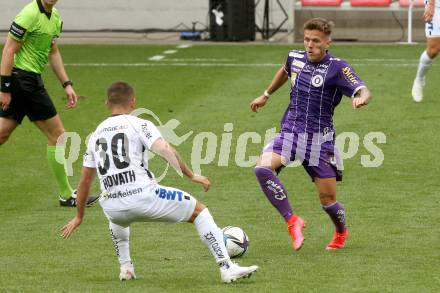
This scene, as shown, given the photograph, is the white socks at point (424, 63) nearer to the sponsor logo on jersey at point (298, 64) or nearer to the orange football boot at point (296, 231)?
the sponsor logo on jersey at point (298, 64)

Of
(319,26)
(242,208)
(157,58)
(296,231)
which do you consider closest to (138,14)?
(157,58)

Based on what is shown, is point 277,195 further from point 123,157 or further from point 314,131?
point 123,157

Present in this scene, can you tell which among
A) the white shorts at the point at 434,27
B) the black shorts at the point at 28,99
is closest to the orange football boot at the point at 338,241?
the black shorts at the point at 28,99

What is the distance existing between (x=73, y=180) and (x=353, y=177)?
126 inches

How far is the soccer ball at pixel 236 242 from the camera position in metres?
10.2

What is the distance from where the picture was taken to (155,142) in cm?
898

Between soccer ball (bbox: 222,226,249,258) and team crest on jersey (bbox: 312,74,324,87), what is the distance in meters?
1.42

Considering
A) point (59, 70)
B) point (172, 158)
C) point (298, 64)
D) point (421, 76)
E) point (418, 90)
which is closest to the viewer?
point (172, 158)

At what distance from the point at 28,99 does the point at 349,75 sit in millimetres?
3779

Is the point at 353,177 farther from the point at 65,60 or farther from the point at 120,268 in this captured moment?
the point at 65,60

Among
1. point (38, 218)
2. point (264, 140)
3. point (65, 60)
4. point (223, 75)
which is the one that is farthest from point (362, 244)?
point (65, 60)

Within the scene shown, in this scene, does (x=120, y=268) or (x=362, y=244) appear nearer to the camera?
(x=120, y=268)

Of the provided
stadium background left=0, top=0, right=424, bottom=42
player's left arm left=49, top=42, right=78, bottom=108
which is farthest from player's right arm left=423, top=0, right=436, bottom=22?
stadium background left=0, top=0, right=424, bottom=42

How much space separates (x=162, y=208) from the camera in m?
9.05
